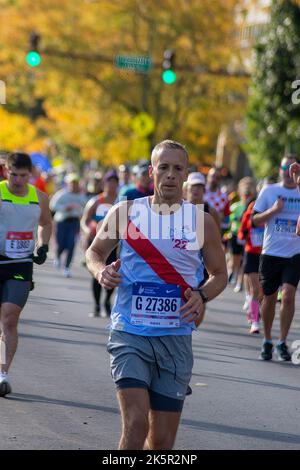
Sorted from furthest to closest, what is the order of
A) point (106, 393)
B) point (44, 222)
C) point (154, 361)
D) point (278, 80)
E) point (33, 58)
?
point (278, 80) → point (33, 58) → point (44, 222) → point (106, 393) → point (154, 361)

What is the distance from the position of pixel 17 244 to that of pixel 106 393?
138 cm

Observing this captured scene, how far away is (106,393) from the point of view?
10.2m

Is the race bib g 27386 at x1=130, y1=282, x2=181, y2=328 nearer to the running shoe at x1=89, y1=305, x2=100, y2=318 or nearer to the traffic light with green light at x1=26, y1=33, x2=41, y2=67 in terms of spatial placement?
the running shoe at x1=89, y1=305, x2=100, y2=318

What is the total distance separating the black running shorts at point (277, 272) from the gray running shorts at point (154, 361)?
6065 millimetres

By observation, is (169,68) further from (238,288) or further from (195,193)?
(195,193)

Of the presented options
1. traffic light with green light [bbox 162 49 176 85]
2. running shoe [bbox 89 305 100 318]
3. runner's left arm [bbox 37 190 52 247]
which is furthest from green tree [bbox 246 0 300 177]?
runner's left arm [bbox 37 190 52 247]

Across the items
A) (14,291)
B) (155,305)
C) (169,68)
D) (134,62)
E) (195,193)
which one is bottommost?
(14,291)

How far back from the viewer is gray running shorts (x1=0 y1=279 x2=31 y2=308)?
1002cm

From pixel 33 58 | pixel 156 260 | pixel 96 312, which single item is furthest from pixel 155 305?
pixel 33 58

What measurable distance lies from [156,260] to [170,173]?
46 cm

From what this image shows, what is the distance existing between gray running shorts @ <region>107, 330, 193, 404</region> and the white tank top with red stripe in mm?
49

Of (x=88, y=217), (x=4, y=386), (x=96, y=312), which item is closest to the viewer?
(x=4, y=386)

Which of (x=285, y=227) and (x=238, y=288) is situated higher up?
(x=285, y=227)

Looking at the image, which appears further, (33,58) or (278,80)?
(278,80)
